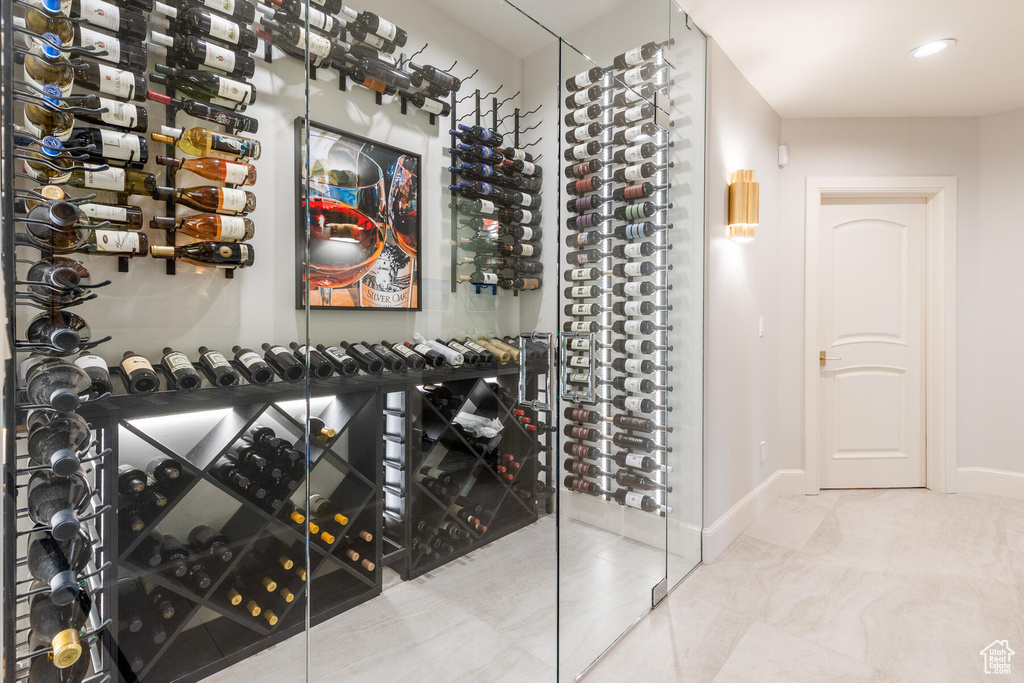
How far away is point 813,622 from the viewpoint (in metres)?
1.95

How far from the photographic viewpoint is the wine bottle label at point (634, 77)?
183cm

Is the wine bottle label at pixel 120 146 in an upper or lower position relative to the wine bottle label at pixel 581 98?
lower

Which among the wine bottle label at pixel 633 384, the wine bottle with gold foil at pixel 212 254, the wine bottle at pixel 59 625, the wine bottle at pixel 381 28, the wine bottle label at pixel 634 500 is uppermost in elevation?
the wine bottle at pixel 381 28

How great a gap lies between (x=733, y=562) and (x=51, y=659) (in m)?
2.45

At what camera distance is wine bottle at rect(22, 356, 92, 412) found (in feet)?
2.85

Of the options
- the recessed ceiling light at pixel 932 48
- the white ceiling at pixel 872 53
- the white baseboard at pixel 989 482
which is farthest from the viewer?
the white baseboard at pixel 989 482

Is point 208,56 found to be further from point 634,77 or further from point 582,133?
point 634,77

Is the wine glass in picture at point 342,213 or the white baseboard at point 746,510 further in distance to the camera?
the white baseboard at point 746,510

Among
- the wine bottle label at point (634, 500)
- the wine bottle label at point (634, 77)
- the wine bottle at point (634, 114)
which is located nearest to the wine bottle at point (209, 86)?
the wine bottle at point (634, 114)

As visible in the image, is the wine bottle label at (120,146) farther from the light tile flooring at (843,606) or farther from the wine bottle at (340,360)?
the light tile flooring at (843,606)

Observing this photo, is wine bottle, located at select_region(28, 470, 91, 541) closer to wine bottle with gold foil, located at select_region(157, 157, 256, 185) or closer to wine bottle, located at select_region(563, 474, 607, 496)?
wine bottle with gold foil, located at select_region(157, 157, 256, 185)

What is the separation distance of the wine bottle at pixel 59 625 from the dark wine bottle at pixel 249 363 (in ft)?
1.60

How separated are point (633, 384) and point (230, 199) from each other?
1.45 metres

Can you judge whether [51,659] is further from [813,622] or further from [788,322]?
[788,322]
